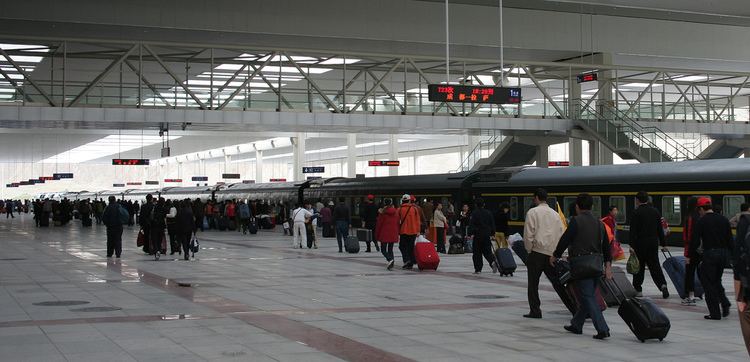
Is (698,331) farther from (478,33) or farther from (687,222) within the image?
(478,33)

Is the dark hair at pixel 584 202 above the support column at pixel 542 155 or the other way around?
the other way around

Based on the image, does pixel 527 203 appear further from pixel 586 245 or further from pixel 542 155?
pixel 586 245

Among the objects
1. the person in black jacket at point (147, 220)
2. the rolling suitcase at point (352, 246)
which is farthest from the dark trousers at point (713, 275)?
the person in black jacket at point (147, 220)

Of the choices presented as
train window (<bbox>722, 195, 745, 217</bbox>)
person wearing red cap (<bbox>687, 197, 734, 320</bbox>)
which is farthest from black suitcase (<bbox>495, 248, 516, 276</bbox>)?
train window (<bbox>722, 195, 745, 217</bbox>)

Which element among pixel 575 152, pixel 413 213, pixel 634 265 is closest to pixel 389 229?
pixel 413 213

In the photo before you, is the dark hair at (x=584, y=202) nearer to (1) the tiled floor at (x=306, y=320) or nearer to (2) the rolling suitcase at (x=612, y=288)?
(1) the tiled floor at (x=306, y=320)

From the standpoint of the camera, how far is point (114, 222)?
22.9 metres

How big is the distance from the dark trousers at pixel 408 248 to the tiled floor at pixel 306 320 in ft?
1.14

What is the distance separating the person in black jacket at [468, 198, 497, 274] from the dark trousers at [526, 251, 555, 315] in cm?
603

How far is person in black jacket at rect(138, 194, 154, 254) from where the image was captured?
2320 cm

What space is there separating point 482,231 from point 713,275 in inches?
266


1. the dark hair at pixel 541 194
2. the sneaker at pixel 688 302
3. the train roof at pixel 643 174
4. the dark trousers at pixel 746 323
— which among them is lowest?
the sneaker at pixel 688 302

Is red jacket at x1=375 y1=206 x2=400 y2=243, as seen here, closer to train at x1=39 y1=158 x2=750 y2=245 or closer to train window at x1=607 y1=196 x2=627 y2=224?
train at x1=39 y1=158 x2=750 y2=245

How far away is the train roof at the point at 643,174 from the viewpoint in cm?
2472
